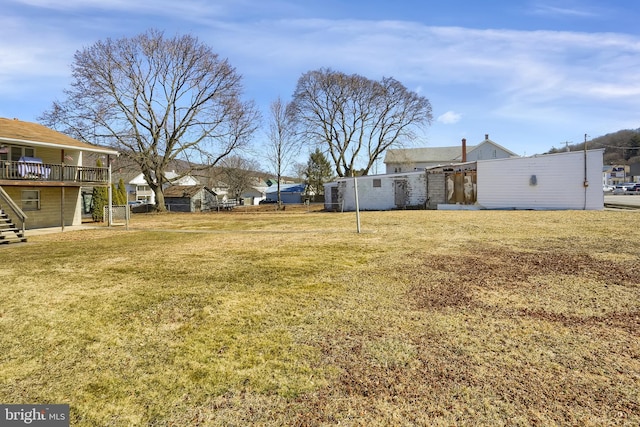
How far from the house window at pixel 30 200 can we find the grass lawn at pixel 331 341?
12.9 metres

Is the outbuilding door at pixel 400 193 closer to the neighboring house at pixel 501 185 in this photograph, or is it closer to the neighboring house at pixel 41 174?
the neighboring house at pixel 501 185

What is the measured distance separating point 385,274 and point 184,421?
4.69m

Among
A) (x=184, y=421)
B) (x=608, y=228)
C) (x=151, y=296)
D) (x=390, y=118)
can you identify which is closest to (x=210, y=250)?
(x=151, y=296)

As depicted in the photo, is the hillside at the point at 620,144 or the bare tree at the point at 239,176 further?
the hillside at the point at 620,144

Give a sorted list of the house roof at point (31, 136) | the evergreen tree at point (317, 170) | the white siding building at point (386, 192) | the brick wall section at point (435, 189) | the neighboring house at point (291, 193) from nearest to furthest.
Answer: the house roof at point (31, 136) → the brick wall section at point (435, 189) → the white siding building at point (386, 192) → the evergreen tree at point (317, 170) → the neighboring house at point (291, 193)

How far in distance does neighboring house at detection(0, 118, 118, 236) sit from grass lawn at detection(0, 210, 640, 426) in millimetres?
11037

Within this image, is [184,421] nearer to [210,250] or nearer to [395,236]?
[210,250]

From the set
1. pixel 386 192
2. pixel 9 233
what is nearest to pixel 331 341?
pixel 9 233

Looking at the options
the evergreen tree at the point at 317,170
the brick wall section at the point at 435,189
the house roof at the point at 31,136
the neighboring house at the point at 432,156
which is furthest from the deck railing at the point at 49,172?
the neighboring house at the point at 432,156

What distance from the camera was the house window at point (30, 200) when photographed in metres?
17.9

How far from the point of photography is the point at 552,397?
2.82m

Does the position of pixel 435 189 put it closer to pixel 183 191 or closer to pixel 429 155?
pixel 183 191

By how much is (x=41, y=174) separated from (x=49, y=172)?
0.55 metres

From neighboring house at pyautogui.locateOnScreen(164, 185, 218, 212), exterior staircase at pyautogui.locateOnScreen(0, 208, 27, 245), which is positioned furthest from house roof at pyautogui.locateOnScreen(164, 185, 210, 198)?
exterior staircase at pyautogui.locateOnScreen(0, 208, 27, 245)
